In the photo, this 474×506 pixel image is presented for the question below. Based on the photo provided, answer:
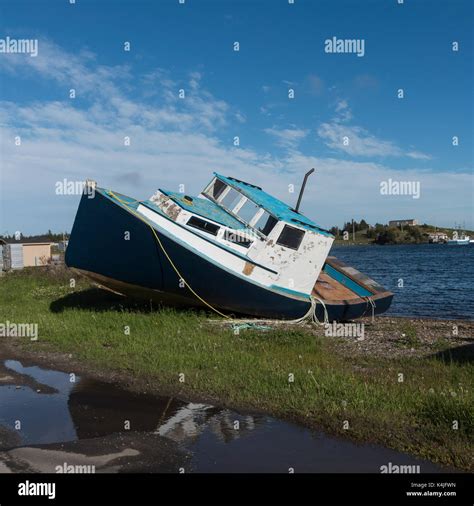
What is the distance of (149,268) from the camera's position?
1428 centimetres

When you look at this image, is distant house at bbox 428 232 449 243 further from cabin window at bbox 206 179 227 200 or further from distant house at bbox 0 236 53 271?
cabin window at bbox 206 179 227 200

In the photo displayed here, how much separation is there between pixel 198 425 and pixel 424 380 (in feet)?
13.3

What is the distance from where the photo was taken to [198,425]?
6.94m

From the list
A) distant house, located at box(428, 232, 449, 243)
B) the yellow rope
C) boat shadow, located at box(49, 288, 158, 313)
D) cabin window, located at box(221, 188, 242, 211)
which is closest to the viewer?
the yellow rope

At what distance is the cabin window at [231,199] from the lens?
52.9ft

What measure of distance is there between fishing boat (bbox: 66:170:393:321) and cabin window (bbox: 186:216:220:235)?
0.03 m

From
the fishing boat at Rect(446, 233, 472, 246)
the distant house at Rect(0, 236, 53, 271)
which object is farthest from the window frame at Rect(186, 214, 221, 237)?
the fishing boat at Rect(446, 233, 472, 246)

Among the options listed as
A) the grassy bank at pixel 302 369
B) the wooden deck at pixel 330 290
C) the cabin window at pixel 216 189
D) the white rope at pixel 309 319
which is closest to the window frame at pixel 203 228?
the cabin window at pixel 216 189

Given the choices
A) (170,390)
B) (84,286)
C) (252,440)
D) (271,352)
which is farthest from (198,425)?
(84,286)

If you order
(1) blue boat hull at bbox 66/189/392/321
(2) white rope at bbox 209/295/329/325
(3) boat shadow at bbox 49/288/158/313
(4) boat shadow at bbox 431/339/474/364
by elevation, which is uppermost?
(1) blue boat hull at bbox 66/189/392/321

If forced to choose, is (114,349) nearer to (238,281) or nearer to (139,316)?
(139,316)

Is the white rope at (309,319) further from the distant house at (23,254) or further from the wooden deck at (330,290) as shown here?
the distant house at (23,254)

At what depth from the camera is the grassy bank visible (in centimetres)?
657

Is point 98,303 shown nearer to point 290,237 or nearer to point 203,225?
point 203,225
